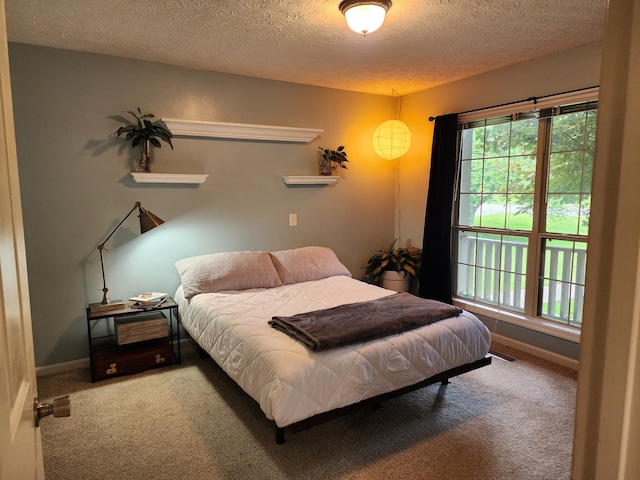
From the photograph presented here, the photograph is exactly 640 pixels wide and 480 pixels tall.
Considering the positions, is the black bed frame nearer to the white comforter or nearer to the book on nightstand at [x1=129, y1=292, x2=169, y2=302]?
the white comforter

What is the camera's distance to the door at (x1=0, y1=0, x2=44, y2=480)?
71 centimetres

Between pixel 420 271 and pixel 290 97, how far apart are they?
2.27 m

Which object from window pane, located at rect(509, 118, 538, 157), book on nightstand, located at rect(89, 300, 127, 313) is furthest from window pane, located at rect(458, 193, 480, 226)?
book on nightstand, located at rect(89, 300, 127, 313)

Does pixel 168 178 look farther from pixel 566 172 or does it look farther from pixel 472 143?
pixel 566 172

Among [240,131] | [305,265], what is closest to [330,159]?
[240,131]

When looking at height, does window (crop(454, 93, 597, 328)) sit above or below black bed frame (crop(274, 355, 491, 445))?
above

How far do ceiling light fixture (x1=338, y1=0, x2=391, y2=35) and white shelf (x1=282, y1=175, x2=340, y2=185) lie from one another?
187 cm

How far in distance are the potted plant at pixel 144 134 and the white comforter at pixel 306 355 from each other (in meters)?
1.23

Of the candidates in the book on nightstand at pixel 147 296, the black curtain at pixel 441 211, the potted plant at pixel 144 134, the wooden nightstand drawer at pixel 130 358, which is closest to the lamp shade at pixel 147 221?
the potted plant at pixel 144 134

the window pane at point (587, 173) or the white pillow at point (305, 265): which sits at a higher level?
the window pane at point (587, 173)

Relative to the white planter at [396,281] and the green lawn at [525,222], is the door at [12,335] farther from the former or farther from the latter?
the white planter at [396,281]

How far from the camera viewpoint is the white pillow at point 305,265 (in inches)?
150

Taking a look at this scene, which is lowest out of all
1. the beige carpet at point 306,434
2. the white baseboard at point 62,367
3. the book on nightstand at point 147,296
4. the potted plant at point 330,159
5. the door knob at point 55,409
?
the beige carpet at point 306,434

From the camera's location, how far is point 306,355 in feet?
7.28
